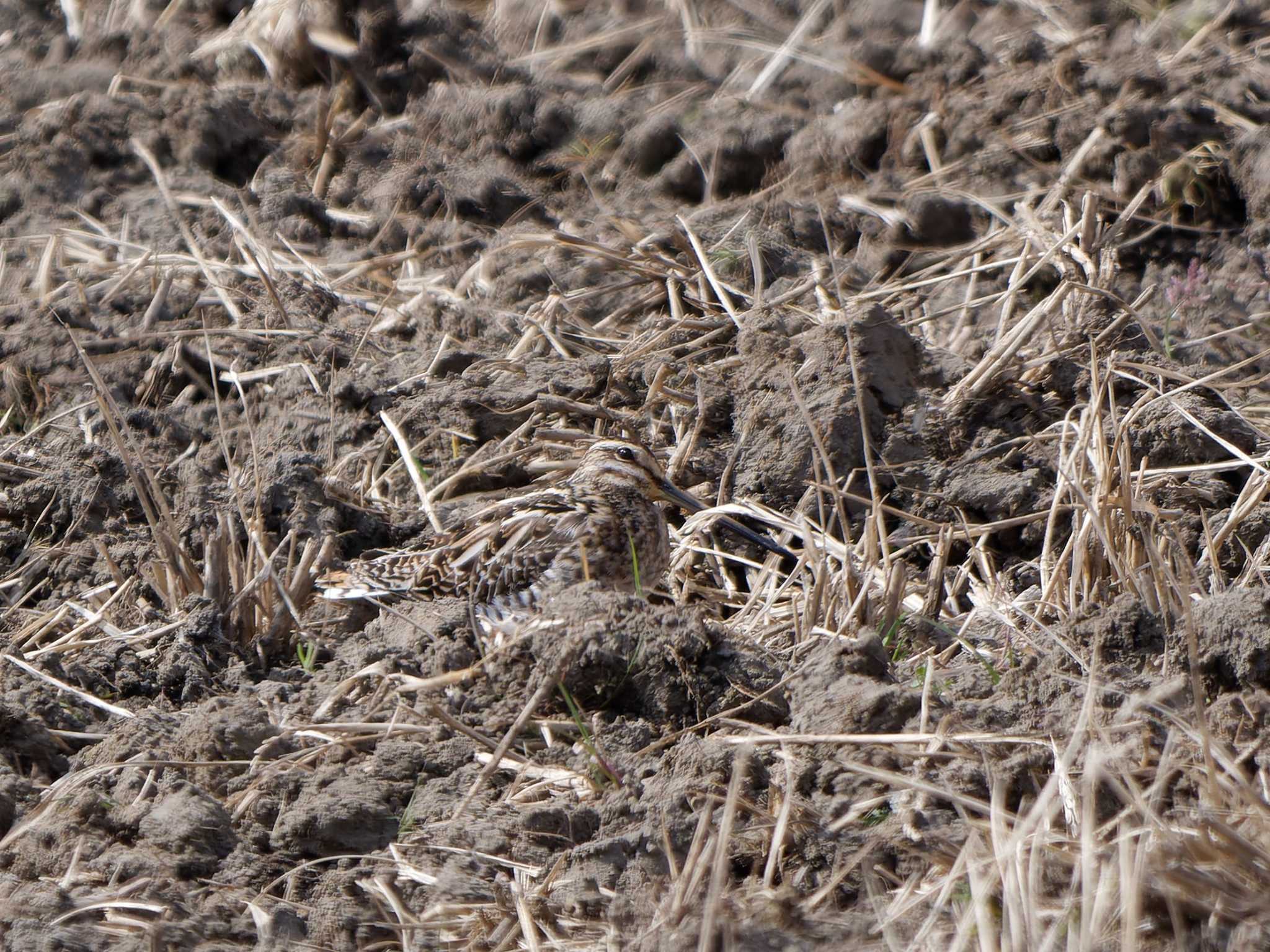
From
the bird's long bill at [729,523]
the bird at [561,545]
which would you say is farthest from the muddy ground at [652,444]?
the bird at [561,545]

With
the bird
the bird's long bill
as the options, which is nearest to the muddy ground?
the bird's long bill

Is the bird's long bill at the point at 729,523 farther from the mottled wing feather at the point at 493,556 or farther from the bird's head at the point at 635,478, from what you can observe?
the mottled wing feather at the point at 493,556

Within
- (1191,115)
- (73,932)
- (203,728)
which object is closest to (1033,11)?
(1191,115)

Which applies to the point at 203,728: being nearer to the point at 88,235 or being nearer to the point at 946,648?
the point at 946,648

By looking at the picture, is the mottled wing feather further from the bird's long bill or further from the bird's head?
the bird's long bill

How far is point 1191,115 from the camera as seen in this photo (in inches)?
262

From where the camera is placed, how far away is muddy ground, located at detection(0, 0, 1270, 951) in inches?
140

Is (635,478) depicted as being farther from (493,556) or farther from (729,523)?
(493,556)

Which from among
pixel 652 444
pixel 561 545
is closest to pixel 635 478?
pixel 561 545

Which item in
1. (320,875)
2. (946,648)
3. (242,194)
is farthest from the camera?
(242,194)

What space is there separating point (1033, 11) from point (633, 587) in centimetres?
417

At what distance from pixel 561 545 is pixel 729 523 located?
0.58 meters

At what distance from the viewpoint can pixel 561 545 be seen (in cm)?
538

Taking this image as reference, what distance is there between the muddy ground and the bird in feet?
0.61
